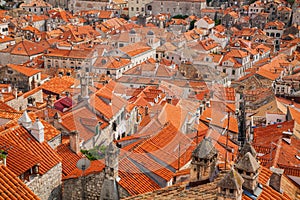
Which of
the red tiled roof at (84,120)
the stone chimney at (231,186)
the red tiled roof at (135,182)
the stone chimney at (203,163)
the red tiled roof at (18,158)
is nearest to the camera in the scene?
the stone chimney at (231,186)

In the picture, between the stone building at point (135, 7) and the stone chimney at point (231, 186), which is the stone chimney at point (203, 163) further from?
the stone building at point (135, 7)

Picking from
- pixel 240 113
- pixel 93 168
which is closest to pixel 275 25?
pixel 240 113

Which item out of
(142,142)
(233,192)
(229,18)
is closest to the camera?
(233,192)

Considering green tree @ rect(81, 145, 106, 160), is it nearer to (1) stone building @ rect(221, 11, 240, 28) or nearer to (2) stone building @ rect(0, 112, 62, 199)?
(2) stone building @ rect(0, 112, 62, 199)

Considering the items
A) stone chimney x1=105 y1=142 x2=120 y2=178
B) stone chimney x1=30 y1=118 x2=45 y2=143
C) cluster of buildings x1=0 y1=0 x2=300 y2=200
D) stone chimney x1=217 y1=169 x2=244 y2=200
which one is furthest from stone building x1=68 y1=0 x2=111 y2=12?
stone chimney x1=217 y1=169 x2=244 y2=200

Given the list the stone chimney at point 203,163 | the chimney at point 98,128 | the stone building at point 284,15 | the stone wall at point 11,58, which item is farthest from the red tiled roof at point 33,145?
the stone building at point 284,15

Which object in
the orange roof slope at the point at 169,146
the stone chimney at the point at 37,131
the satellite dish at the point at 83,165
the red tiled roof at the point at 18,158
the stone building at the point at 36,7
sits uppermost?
the stone building at the point at 36,7

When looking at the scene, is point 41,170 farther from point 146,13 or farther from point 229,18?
point 146,13
